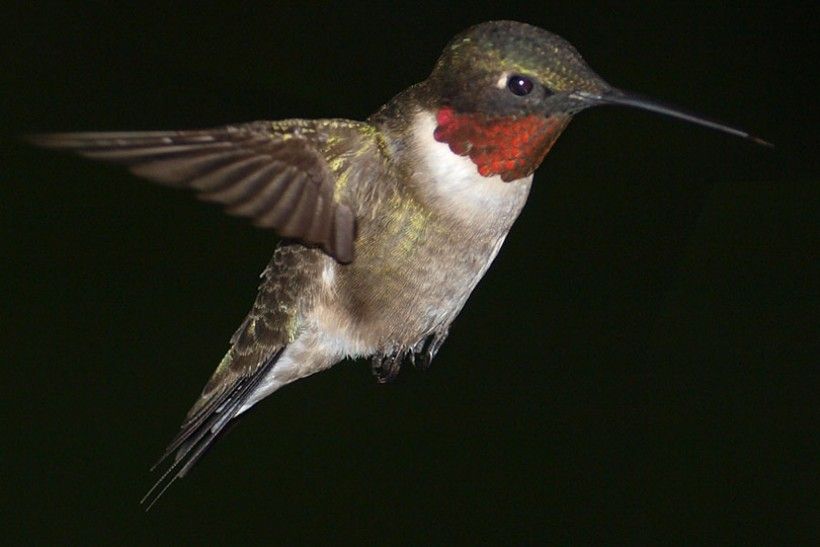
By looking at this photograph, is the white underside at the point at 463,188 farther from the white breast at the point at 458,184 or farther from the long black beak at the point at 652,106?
the long black beak at the point at 652,106

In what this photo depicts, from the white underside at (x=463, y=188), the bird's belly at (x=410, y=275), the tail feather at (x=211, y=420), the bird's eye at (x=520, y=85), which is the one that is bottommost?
the tail feather at (x=211, y=420)

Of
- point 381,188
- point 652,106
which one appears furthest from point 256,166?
point 652,106

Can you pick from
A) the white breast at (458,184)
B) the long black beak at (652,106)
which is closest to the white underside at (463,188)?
the white breast at (458,184)

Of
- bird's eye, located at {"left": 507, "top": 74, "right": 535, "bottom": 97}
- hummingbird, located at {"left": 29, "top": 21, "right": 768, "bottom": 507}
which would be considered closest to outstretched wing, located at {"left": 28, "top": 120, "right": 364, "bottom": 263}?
hummingbird, located at {"left": 29, "top": 21, "right": 768, "bottom": 507}

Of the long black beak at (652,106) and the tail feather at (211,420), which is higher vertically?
the long black beak at (652,106)

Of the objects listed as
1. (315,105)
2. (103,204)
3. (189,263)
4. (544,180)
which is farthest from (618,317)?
(315,105)

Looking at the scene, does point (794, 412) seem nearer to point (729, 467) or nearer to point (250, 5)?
point (729, 467)

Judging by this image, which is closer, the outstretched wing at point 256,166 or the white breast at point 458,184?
the outstretched wing at point 256,166

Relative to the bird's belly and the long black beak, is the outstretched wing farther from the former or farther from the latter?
the long black beak
